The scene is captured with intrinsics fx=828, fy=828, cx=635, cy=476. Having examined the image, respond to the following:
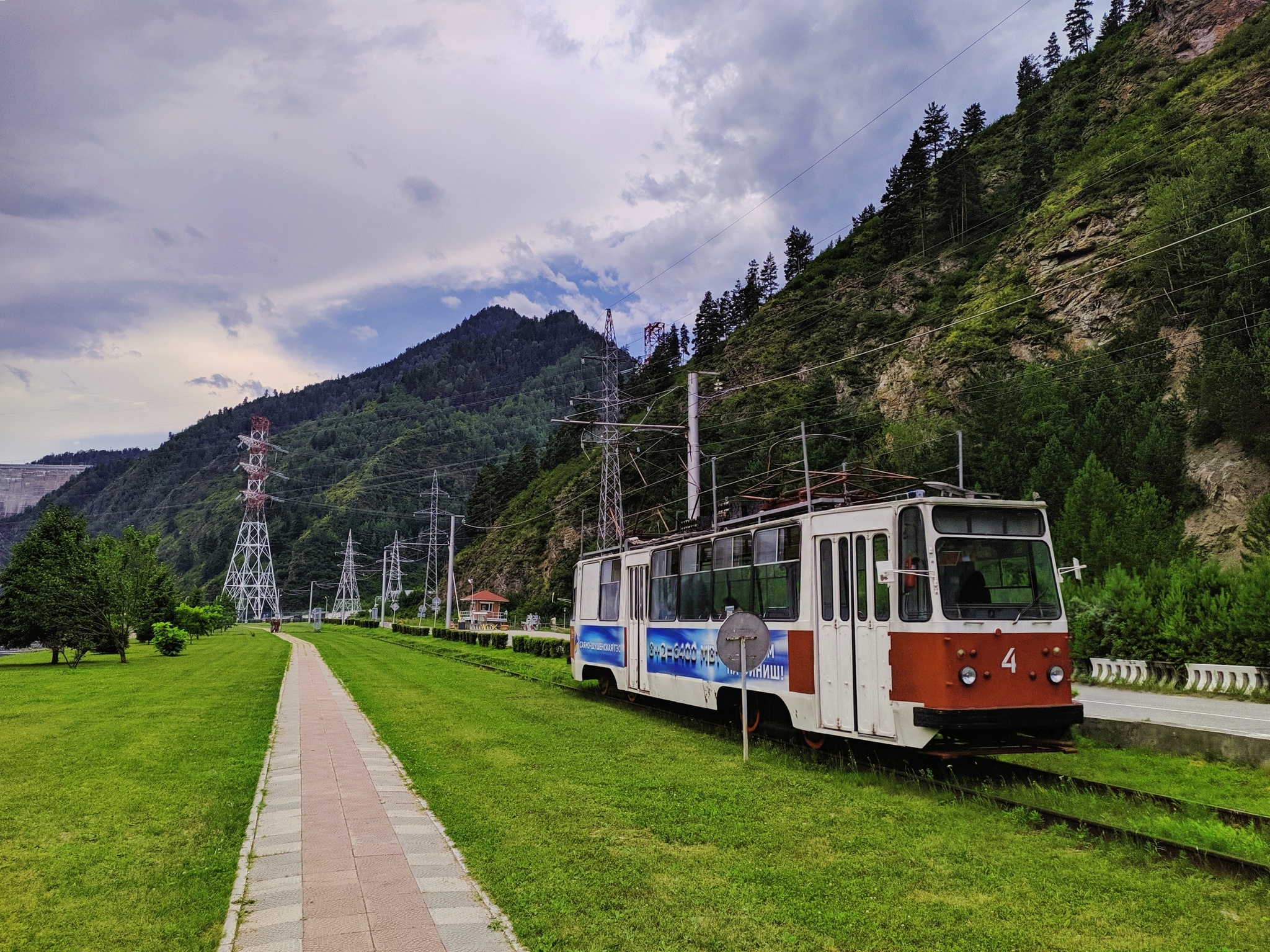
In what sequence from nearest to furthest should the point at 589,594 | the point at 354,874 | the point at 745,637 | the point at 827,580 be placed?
the point at 354,874, the point at 827,580, the point at 745,637, the point at 589,594

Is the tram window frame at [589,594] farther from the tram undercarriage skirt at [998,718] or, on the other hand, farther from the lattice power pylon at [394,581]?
the lattice power pylon at [394,581]

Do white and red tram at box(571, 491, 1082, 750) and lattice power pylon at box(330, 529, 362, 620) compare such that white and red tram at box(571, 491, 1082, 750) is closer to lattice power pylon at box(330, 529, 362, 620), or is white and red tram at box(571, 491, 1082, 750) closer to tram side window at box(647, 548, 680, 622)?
tram side window at box(647, 548, 680, 622)

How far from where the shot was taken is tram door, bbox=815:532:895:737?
11.1 metres

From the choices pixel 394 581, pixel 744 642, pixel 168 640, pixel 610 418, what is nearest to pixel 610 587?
pixel 744 642

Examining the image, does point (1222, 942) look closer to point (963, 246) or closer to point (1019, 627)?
point (1019, 627)

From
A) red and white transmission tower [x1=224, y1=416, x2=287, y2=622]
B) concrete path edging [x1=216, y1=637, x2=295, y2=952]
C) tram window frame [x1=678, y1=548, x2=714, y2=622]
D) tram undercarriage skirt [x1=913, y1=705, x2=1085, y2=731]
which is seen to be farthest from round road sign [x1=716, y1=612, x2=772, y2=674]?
red and white transmission tower [x1=224, y1=416, x2=287, y2=622]

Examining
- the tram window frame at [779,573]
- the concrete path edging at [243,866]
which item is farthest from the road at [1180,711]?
the concrete path edging at [243,866]

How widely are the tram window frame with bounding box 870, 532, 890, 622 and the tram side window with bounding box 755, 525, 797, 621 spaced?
2.78 ft

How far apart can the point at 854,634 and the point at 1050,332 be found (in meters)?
59.8

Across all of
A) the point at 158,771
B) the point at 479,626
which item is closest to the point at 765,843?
the point at 158,771

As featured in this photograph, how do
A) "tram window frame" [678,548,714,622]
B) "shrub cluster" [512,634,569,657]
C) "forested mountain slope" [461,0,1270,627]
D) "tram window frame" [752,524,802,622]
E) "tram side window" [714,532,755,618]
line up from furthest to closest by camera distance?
1. "forested mountain slope" [461,0,1270,627]
2. "shrub cluster" [512,634,569,657]
3. "tram window frame" [678,548,714,622]
4. "tram side window" [714,532,755,618]
5. "tram window frame" [752,524,802,622]

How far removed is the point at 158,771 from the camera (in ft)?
37.8

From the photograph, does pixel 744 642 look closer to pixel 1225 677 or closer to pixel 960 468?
pixel 960 468

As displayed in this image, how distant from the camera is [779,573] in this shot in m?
13.4
